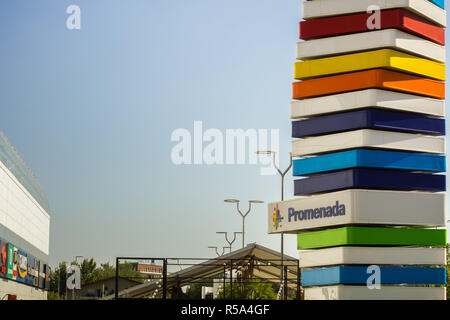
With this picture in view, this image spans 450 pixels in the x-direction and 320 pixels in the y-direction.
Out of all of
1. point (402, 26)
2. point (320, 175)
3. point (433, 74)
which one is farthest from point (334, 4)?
point (320, 175)

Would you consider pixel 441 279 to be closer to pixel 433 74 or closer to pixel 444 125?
pixel 444 125

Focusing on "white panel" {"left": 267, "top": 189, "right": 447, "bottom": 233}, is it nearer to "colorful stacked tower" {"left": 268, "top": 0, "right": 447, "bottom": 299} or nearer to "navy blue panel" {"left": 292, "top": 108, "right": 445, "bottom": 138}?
"colorful stacked tower" {"left": 268, "top": 0, "right": 447, "bottom": 299}

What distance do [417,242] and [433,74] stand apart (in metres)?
11.1

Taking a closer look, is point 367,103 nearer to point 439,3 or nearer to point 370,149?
point 370,149

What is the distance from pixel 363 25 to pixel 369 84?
4007mm

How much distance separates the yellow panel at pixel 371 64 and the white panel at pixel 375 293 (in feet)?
44.6

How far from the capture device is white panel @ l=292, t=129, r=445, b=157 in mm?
46875

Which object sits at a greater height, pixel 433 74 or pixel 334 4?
pixel 334 4

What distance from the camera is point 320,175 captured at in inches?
1919

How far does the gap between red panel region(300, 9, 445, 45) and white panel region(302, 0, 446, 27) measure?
326 mm

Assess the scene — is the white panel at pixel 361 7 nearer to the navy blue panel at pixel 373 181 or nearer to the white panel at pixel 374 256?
the navy blue panel at pixel 373 181

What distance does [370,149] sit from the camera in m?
47.4
